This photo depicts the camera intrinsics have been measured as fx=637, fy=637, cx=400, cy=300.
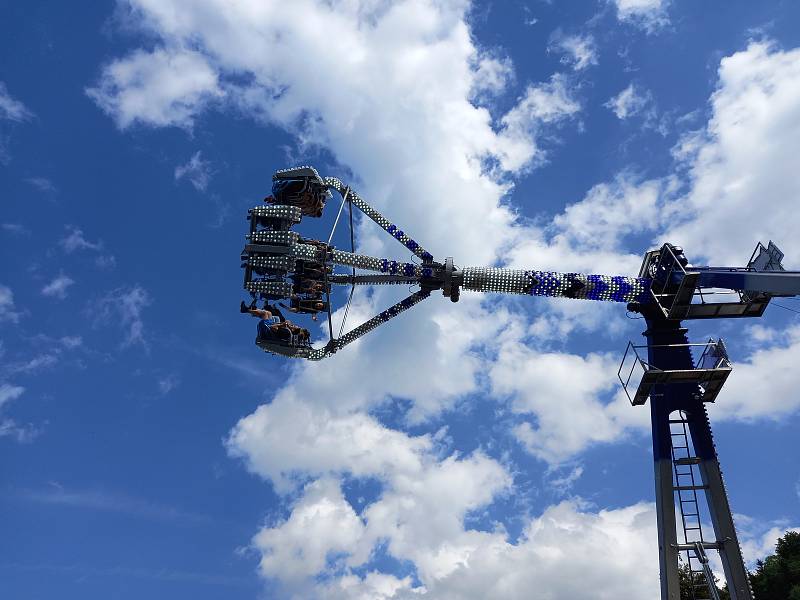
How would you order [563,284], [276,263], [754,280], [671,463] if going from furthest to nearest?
[563,284], [276,263], [671,463], [754,280]

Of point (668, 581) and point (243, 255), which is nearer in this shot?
point (668, 581)

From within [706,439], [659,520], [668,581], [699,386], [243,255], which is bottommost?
[668,581]

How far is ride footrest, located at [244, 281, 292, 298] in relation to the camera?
3238cm

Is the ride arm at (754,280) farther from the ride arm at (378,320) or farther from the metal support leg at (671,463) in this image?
the ride arm at (378,320)

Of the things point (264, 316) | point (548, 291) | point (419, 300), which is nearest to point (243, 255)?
point (264, 316)

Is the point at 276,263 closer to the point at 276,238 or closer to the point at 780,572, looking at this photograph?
the point at 276,238

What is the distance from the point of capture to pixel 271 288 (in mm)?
32406

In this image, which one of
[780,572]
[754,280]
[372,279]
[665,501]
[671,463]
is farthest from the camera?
[780,572]

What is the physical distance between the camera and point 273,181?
115 ft

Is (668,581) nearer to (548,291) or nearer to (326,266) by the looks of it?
(548,291)

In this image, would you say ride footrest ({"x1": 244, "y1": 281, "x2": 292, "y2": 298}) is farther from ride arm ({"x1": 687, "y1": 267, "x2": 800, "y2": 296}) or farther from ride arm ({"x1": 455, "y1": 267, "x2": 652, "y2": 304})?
ride arm ({"x1": 687, "y1": 267, "x2": 800, "y2": 296})

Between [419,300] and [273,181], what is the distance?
1036 centimetres

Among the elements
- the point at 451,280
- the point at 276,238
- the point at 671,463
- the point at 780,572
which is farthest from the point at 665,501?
the point at 780,572

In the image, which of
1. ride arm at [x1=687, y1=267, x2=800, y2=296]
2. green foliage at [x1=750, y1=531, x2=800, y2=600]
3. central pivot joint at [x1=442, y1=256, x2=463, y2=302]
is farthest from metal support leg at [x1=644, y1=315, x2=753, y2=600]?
green foliage at [x1=750, y1=531, x2=800, y2=600]
